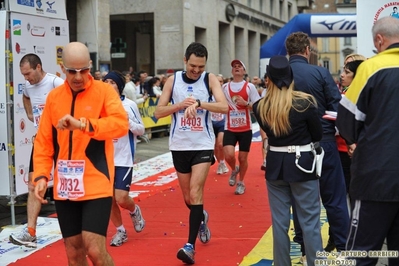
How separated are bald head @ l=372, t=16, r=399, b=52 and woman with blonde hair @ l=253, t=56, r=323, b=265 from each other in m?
1.16

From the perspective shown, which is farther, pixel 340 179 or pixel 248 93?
pixel 248 93

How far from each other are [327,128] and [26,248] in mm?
3724

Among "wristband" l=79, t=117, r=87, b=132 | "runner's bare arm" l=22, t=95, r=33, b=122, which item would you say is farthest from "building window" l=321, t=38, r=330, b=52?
"wristband" l=79, t=117, r=87, b=132

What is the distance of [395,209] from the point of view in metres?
4.62

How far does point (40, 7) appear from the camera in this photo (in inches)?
386

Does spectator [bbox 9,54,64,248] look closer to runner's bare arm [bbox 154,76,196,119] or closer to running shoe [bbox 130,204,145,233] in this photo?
running shoe [bbox 130,204,145,233]

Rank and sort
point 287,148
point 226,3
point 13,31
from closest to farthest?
point 287,148
point 13,31
point 226,3

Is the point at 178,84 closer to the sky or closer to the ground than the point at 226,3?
closer to the ground

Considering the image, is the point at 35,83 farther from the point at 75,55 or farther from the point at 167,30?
the point at 167,30

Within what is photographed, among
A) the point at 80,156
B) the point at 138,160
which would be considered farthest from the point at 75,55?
the point at 138,160

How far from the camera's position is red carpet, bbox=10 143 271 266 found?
7.39 meters

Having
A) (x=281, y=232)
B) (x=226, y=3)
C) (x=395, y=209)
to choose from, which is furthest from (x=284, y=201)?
(x=226, y=3)

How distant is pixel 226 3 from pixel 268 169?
110 ft

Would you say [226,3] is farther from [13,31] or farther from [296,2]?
[13,31]
